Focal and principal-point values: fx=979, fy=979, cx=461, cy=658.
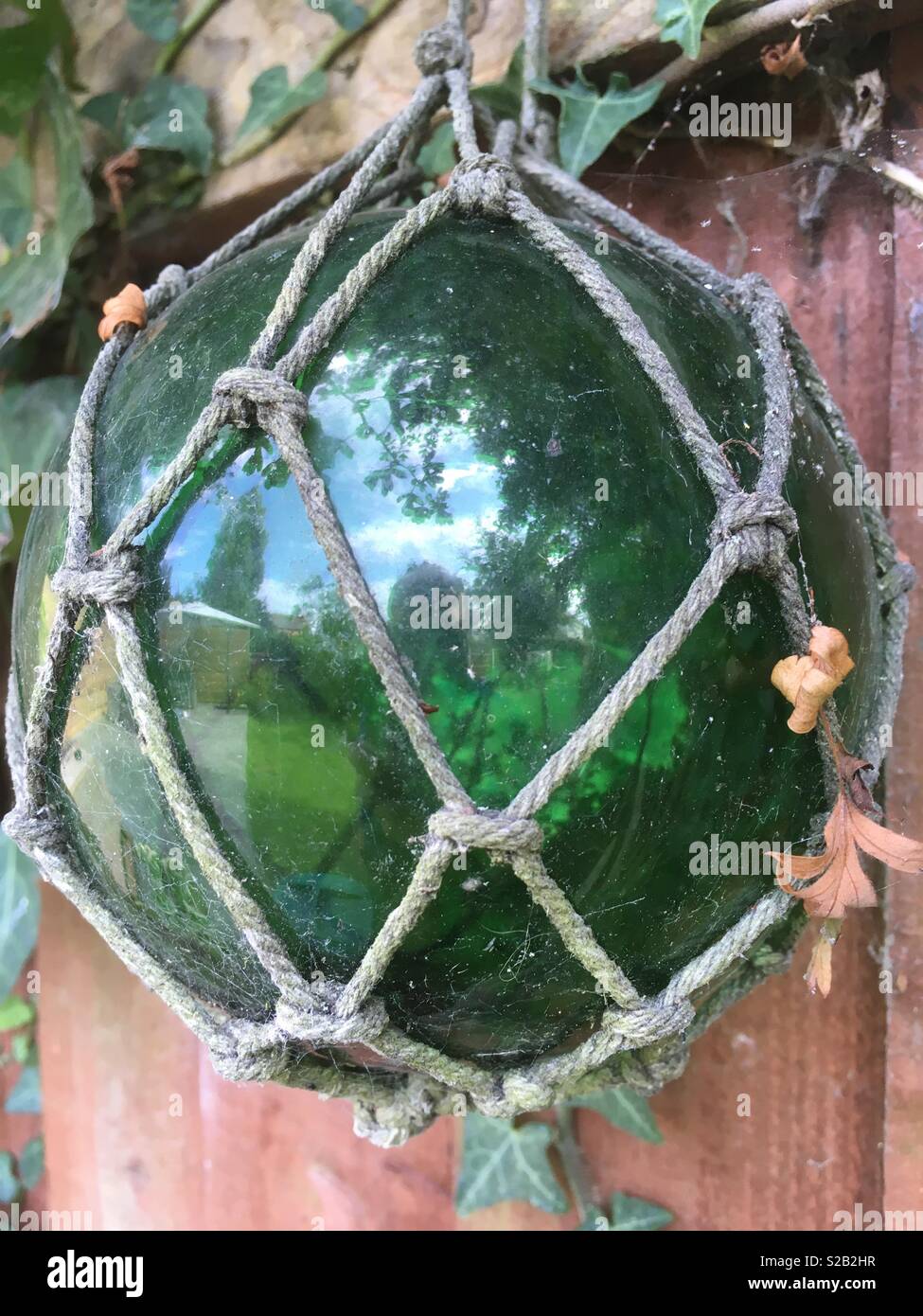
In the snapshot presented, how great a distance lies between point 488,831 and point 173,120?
1.06m

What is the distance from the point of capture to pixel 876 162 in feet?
3.06

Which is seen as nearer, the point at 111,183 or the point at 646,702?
the point at 646,702

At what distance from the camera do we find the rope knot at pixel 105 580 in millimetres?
584

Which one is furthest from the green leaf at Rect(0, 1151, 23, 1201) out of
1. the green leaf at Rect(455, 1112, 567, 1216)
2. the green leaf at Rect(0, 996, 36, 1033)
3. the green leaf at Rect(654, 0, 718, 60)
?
the green leaf at Rect(654, 0, 718, 60)

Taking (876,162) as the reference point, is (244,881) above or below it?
below

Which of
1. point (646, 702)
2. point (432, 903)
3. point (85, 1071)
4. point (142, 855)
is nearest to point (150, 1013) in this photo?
point (85, 1071)

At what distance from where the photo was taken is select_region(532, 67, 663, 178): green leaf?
0.94 m

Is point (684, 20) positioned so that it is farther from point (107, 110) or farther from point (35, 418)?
point (35, 418)

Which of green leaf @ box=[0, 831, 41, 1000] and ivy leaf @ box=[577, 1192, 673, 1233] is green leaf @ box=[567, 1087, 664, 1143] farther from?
green leaf @ box=[0, 831, 41, 1000]

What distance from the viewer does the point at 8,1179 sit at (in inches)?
68.2

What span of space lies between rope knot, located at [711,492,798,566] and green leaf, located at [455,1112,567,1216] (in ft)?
2.96

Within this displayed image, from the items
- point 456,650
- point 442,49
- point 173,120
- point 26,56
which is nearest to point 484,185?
point 442,49
